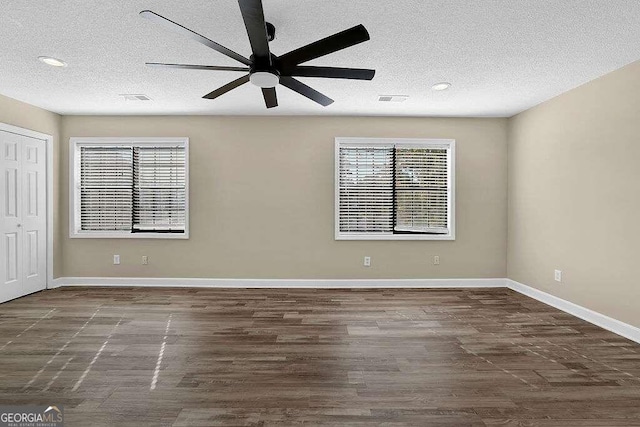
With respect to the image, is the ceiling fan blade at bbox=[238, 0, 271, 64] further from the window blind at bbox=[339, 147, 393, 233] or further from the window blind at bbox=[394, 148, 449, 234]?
the window blind at bbox=[394, 148, 449, 234]

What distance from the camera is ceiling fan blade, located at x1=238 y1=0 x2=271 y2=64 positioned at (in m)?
1.66

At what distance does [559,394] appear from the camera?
2.19m

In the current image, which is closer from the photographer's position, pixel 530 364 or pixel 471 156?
pixel 530 364

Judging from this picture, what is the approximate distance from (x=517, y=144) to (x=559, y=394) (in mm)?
3719

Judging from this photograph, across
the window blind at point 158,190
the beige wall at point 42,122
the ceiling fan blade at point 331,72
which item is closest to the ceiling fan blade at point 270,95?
the ceiling fan blade at point 331,72

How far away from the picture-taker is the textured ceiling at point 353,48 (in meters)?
2.33

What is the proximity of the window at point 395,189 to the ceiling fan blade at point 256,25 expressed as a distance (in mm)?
2991

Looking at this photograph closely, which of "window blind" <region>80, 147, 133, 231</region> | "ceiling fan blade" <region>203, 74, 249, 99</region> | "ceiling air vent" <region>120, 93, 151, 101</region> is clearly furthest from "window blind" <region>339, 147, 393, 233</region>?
"window blind" <region>80, 147, 133, 231</region>

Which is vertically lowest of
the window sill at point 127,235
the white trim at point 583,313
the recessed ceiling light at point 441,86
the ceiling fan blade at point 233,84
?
the white trim at point 583,313

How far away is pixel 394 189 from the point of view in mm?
5148

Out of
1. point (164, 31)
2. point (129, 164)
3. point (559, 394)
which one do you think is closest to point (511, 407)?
point (559, 394)

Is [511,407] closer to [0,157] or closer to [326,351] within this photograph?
[326,351]

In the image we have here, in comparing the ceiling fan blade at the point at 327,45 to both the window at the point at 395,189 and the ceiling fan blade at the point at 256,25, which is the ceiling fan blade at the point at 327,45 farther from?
the window at the point at 395,189

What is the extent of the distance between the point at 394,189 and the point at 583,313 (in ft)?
8.85
